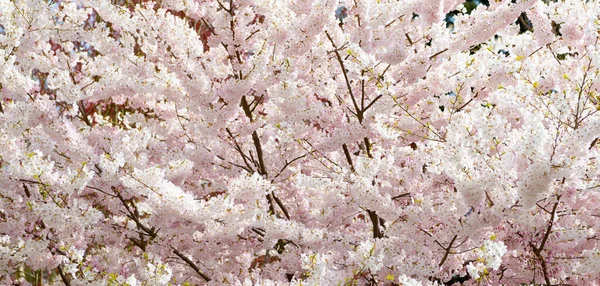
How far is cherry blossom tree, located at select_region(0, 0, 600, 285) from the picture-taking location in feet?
14.9

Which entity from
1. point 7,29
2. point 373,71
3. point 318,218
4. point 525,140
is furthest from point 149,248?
point 525,140

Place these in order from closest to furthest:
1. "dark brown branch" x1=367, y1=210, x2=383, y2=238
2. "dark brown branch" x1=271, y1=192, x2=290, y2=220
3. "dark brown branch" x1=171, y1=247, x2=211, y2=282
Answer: "dark brown branch" x1=367, y1=210, x2=383, y2=238 → "dark brown branch" x1=171, y1=247, x2=211, y2=282 → "dark brown branch" x1=271, y1=192, x2=290, y2=220

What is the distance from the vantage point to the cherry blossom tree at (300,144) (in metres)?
4.54

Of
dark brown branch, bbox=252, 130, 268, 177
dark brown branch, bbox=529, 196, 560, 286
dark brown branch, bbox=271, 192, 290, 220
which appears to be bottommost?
dark brown branch, bbox=529, 196, 560, 286

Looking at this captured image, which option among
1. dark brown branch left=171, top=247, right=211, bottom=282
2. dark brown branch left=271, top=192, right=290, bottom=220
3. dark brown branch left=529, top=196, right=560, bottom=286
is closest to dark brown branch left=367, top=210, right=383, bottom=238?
dark brown branch left=271, top=192, right=290, bottom=220

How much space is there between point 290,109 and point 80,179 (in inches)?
61.2

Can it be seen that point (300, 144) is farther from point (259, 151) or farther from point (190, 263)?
point (190, 263)

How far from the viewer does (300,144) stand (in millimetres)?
5324

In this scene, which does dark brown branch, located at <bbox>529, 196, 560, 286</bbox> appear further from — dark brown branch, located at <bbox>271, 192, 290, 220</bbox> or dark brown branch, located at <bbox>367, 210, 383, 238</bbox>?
dark brown branch, located at <bbox>271, 192, 290, 220</bbox>

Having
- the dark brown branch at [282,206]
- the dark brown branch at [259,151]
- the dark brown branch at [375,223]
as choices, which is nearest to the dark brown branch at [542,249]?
the dark brown branch at [375,223]

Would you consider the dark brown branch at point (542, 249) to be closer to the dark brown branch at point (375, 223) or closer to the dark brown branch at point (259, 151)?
the dark brown branch at point (375, 223)

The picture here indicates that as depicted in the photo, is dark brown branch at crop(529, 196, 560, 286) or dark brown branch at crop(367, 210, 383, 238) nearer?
dark brown branch at crop(529, 196, 560, 286)

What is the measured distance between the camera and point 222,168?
6012 mm

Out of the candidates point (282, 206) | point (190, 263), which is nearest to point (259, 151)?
point (282, 206)
